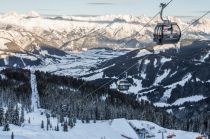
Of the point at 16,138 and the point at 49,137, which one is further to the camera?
the point at 49,137

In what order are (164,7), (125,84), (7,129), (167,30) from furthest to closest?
(7,129) < (125,84) < (167,30) < (164,7)

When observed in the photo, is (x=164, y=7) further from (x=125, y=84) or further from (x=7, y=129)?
(x=7, y=129)

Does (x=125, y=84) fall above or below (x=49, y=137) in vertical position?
above

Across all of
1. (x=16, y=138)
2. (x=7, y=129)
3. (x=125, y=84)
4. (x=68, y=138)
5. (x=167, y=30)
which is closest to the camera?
(x=167, y=30)

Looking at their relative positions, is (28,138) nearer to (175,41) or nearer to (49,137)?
(49,137)

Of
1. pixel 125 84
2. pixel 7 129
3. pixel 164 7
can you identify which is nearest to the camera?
pixel 164 7

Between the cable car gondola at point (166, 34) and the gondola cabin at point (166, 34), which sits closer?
the cable car gondola at point (166, 34)

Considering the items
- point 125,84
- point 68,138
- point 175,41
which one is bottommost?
point 68,138

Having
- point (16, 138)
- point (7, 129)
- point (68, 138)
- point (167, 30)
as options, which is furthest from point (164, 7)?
point (68, 138)

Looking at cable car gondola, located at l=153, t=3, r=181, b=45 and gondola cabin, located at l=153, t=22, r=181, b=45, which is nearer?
cable car gondola, located at l=153, t=3, r=181, b=45

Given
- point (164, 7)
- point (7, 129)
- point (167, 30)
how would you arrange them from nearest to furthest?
→ point (164, 7) < point (167, 30) < point (7, 129)
